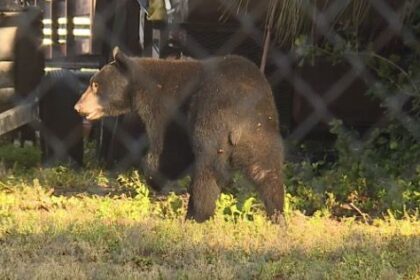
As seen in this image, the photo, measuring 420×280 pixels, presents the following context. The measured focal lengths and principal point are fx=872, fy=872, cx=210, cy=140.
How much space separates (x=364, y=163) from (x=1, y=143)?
154 inches

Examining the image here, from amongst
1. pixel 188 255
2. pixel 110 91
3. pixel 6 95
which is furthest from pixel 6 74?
pixel 188 255

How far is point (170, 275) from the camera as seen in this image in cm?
378

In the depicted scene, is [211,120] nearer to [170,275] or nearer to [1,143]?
[170,275]

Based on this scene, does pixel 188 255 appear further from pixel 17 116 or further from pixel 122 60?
pixel 17 116

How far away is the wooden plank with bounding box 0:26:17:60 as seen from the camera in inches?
290

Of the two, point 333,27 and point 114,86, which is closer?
point 114,86

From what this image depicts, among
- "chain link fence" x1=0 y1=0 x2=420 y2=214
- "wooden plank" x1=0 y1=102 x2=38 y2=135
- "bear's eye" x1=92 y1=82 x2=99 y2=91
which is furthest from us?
"wooden plank" x1=0 y1=102 x2=38 y2=135

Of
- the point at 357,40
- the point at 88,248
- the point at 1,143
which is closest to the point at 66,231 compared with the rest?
the point at 88,248

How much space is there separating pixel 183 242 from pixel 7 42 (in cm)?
363

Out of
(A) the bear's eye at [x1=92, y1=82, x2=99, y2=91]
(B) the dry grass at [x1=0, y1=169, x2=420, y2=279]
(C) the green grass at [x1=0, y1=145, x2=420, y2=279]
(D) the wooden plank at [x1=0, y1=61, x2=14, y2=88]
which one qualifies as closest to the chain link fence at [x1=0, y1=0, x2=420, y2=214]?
(D) the wooden plank at [x1=0, y1=61, x2=14, y2=88]

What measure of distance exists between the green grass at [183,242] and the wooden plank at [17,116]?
4.57ft

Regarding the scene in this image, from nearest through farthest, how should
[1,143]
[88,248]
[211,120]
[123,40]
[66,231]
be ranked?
[88,248] < [66,231] < [211,120] < [123,40] < [1,143]

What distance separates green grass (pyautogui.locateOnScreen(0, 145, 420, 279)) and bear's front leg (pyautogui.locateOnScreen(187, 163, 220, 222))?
0.29 feet

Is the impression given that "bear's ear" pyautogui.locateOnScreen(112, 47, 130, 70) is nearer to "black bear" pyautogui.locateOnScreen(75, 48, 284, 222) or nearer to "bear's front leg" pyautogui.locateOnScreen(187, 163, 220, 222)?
"black bear" pyautogui.locateOnScreen(75, 48, 284, 222)
